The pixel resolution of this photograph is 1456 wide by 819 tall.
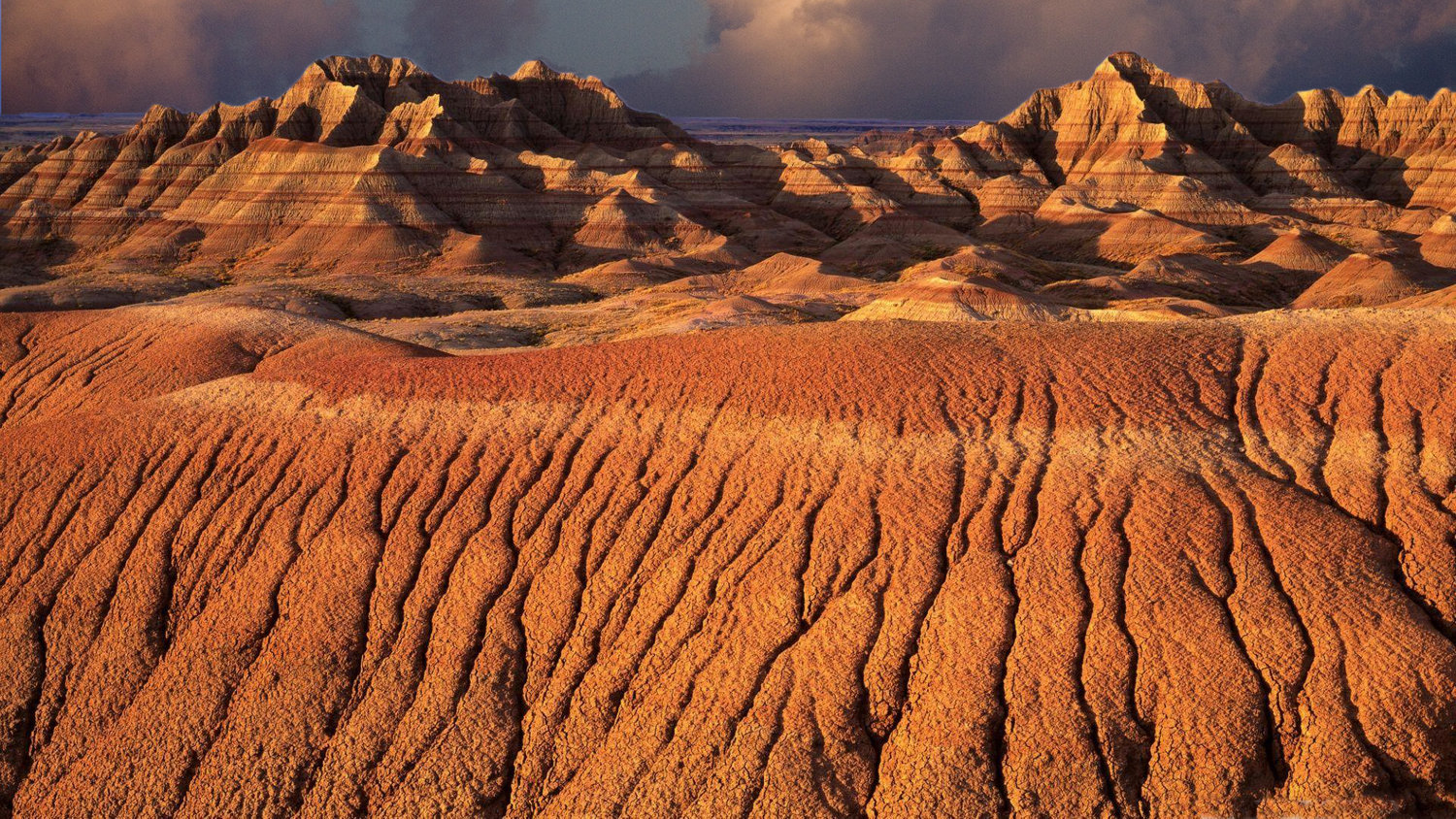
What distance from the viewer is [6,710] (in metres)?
13.1

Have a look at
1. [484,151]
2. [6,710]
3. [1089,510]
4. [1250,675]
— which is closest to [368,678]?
[6,710]

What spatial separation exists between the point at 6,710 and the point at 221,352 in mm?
Answer: 11785

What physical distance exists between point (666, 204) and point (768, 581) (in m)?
82.2

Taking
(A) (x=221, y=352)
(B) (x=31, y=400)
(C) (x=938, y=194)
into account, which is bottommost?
(C) (x=938, y=194)

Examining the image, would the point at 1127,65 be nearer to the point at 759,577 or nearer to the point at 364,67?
the point at 364,67

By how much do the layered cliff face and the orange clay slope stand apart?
3283 cm

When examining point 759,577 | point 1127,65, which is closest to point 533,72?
point 1127,65

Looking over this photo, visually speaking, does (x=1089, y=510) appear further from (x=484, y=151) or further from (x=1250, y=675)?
(x=484, y=151)

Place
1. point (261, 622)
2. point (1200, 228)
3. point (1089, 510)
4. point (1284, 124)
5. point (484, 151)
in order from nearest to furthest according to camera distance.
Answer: point (1089, 510) → point (261, 622) → point (1200, 228) → point (484, 151) → point (1284, 124)

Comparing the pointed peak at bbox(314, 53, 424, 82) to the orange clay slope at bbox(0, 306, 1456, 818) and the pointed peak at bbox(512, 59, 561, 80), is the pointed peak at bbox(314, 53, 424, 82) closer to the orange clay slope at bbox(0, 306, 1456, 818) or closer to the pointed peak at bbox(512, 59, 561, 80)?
the pointed peak at bbox(512, 59, 561, 80)

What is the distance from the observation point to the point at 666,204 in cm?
9219

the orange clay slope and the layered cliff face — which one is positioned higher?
the orange clay slope

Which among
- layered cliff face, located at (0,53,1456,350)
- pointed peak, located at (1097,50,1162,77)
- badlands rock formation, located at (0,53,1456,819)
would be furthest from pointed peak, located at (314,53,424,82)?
badlands rock formation, located at (0,53,1456,819)

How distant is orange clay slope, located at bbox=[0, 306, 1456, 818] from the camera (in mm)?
10352
